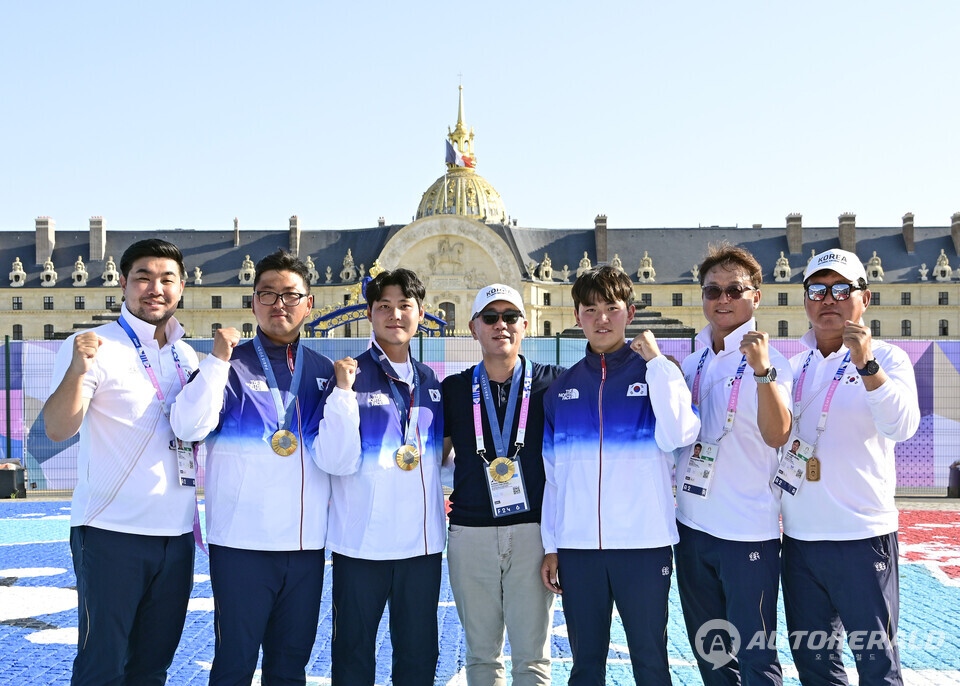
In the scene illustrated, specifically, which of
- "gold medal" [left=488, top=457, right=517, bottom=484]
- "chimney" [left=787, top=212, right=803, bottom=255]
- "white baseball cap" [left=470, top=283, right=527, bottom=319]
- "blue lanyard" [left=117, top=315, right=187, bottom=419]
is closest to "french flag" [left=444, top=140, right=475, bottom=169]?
"chimney" [left=787, top=212, right=803, bottom=255]

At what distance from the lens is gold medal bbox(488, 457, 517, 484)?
12.7 feet

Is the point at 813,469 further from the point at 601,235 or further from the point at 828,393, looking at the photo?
the point at 601,235

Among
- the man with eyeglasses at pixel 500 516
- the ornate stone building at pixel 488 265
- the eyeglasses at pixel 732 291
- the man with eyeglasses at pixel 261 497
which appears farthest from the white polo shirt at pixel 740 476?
the ornate stone building at pixel 488 265

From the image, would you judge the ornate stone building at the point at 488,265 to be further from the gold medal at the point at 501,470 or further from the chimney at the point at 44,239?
the gold medal at the point at 501,470

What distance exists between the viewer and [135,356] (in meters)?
3.85

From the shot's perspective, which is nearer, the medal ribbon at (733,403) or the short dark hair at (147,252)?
the medal ribbon at (733,403)

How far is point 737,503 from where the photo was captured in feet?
12.1

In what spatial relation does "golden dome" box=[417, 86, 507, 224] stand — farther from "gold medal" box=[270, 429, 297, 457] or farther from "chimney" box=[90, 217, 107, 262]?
"gold medal" box=[270, 429, 297, 457]

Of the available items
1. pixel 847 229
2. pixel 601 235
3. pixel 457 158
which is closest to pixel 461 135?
pixel 457 158

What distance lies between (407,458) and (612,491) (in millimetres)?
960

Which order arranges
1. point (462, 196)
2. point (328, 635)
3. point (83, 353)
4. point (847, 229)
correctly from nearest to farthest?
point (83, 353) → point (328, 635) → point (847, 229) → point (462, 196)

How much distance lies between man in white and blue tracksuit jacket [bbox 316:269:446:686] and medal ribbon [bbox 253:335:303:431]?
0.57 ft

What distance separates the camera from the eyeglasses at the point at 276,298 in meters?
3.97

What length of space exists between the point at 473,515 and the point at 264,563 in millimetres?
978
